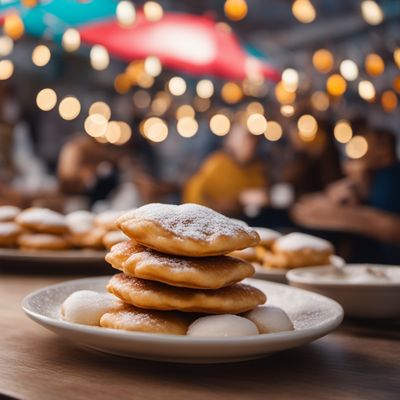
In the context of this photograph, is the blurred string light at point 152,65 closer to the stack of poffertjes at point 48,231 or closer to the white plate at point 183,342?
the stack of poffertjes at point 48,231

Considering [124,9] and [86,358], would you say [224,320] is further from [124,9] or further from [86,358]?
[124,9]

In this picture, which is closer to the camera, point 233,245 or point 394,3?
point 233,245

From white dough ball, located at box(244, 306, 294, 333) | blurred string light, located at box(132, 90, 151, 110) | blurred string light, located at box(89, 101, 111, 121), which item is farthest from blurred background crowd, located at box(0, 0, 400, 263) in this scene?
white dough ball, located at box(244, 306, 294, 333)

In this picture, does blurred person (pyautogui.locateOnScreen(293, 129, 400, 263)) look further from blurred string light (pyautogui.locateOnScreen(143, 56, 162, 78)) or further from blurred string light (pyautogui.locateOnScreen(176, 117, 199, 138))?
blurred string light (pyautogui.locateOnScreen(176, 117, 199, 138))

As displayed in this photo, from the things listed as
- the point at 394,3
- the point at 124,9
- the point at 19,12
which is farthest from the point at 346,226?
the point at 394,3

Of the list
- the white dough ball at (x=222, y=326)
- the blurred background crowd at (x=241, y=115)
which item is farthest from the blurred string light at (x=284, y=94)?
the white dough ball at (x=222, y=326)
